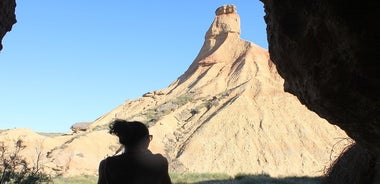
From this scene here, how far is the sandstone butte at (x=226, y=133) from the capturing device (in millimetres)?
34906

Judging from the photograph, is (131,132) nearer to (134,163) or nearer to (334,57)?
(134,163)

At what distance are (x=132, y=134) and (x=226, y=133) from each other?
3622cm

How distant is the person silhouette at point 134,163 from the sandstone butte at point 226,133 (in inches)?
1031

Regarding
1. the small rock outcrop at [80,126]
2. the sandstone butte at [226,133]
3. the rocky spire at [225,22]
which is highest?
the rocky spire at [225,22]

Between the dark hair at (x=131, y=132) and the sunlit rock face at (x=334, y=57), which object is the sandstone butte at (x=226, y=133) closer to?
the sunlit rock face at (x=334, y=57)

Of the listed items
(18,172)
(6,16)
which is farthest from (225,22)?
(6,16)

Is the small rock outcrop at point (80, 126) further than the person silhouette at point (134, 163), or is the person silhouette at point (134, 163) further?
the small rock outcrop at point (80, 126)

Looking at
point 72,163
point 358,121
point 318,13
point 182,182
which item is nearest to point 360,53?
point 318,13

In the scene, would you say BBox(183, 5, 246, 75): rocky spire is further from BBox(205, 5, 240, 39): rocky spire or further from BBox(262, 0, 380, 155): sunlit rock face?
BBox(262, 0, 380, 155): sunlit rock face

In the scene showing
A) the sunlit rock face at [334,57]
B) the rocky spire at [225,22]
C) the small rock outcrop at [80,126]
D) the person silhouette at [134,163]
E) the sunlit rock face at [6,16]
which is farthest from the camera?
the rocky spire at [225,22]

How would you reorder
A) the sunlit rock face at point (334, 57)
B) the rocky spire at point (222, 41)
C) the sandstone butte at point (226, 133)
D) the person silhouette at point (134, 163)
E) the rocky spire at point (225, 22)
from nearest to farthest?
1. the person silhouette at point (134, 163)
2. the sunlit rock face at point (334, 57)
3. the sandstone butte at point (226, 133)
4. the rocky spire at point (222, 41)
5. the rocky spire at point (225, 22)

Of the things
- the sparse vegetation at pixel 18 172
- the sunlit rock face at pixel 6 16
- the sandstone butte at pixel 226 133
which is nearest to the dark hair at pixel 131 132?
the sunlit rock face at pixel 6 16

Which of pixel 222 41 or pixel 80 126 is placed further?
pixel 222 41

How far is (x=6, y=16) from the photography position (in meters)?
4.76
